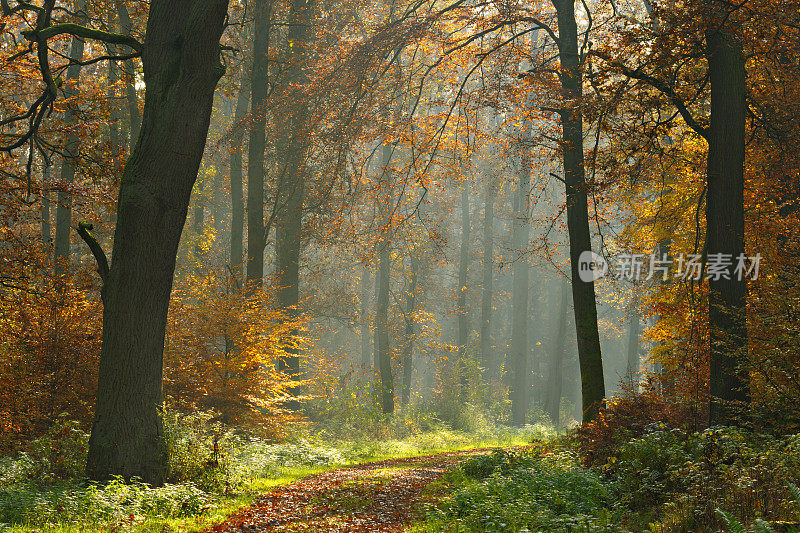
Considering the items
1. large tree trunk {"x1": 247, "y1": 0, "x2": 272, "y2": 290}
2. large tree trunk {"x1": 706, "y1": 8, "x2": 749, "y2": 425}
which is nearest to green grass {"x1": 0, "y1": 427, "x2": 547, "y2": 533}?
large tree trunk {"x1": 706, "y1": 8, "x2": 749, "y2": 425}

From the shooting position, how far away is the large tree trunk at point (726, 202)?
798 cm

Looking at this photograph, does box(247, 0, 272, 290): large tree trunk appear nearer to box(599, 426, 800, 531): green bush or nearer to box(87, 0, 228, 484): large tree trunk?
box(87, 0, 228, 484): large tree trunk

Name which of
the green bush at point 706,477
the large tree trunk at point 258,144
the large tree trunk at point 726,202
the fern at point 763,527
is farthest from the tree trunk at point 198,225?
the fern at point 763,527

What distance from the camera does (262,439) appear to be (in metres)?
11.4

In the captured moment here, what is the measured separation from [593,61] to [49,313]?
9.88 metres

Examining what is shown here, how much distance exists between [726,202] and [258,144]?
11.3 meters

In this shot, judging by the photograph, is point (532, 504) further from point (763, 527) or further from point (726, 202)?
point (726, 202)

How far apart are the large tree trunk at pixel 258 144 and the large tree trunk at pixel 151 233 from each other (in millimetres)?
7425

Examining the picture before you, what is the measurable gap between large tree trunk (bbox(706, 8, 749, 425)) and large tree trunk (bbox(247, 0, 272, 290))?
10.3 meters

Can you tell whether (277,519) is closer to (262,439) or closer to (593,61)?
(262,439)

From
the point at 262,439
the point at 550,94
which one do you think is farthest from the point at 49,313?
the point at 550,94

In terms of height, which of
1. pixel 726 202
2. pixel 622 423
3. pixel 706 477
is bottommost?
pixel 622 423

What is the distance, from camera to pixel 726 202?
8.32 m

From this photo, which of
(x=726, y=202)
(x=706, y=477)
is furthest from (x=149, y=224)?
(x=726, y=202)
